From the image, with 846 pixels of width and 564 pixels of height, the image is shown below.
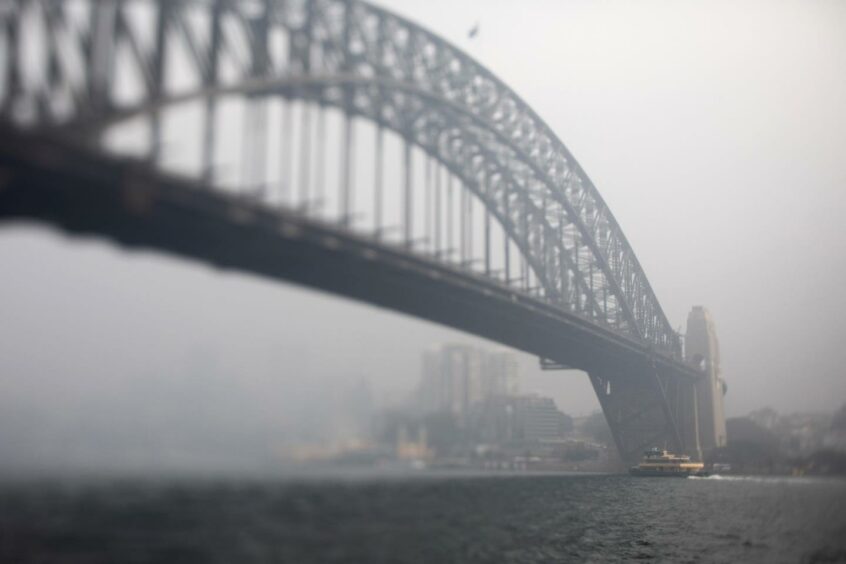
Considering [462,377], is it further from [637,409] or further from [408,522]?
[637,409]

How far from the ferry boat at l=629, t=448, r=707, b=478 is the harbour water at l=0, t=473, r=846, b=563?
66.6ft

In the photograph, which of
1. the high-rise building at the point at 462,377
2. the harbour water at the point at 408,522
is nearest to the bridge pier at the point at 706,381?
the harbour water at the point at 408,522

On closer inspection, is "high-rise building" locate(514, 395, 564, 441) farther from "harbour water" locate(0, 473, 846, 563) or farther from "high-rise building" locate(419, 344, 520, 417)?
"harbour water" locate(0, 473, 846, 563)

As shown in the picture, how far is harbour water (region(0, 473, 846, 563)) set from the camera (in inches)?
595

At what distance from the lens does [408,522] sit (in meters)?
24.0

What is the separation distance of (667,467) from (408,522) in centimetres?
4991

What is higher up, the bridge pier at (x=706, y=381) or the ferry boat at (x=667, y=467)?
the bridge pier at (x=706, y=381)

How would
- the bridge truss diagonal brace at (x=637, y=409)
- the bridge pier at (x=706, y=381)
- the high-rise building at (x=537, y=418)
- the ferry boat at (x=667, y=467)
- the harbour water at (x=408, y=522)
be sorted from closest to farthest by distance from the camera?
the harbour water at (x=408, y=522) < the high-rise building at (x=537, y=418) < the bridge pier at (x=706, y=381) < the bridge truss diagonal brace at (x=637, y=409) < the ferry boat at (x=667, y=467)

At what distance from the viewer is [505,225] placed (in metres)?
60.2

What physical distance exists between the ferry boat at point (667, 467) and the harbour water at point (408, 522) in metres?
20.3

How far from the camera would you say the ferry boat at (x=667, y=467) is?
6838cm

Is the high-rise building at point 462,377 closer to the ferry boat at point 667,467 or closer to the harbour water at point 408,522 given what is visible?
the harbour water at point 408,522

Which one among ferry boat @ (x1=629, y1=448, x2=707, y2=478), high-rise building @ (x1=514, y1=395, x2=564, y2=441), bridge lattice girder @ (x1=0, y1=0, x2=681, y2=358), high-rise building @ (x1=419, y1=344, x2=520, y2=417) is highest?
bridge lattice girder @ (x1=0, y1=0, x2=681, y2=358)

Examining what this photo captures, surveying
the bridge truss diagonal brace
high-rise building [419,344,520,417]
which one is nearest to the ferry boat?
the bridge truss diagonal brace
